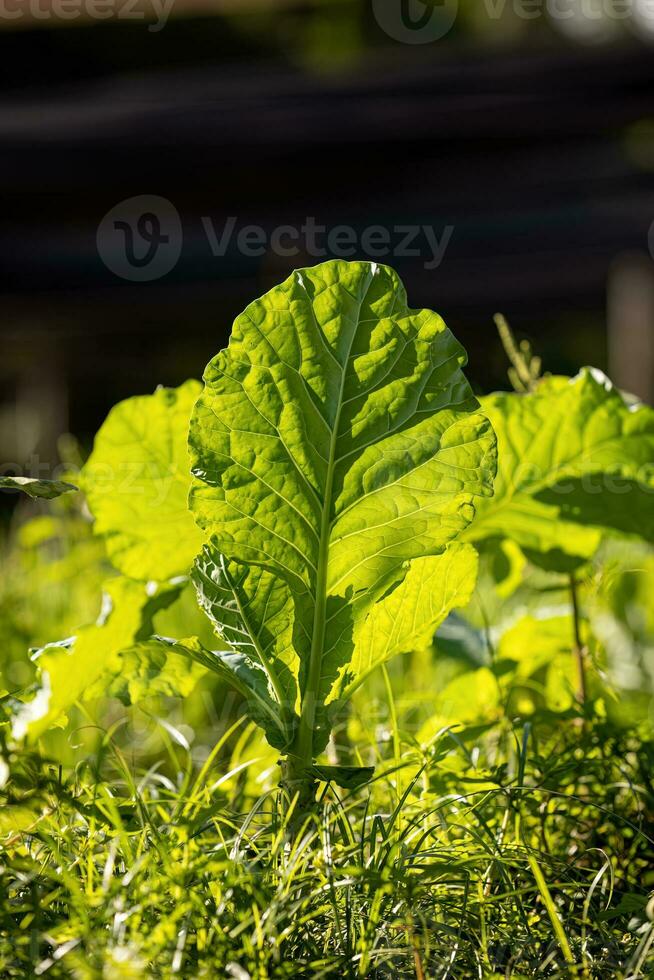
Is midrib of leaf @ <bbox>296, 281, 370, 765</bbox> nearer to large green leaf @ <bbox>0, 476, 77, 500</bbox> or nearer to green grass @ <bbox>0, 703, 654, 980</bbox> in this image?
green grass @ <bbox>0, 703, 654, 980</bbox>

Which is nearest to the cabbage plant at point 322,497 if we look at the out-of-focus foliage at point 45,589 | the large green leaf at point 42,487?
the large green leaf at point 42,487

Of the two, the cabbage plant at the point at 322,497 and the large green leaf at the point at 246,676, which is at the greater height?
the cabbage plant at the point at 322,497

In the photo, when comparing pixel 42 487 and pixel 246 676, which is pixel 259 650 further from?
pixel 42 487

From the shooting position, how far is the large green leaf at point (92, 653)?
0.76 metres

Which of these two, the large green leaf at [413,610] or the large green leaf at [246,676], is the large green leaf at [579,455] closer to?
the large green leaf at [413,610]

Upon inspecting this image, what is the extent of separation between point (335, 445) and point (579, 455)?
423 mm

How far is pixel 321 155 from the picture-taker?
463 centimetres

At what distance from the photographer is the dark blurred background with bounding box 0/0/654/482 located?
4.25 metres

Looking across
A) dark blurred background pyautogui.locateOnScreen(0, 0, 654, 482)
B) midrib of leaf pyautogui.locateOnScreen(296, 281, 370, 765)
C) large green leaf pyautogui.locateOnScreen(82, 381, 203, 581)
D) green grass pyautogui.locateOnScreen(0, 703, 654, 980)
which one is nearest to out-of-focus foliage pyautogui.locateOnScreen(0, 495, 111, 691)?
large green leaf pyautogui.locateOnScreen(82, 381, 203, 581)

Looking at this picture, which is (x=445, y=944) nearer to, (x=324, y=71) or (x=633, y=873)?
(x=633, y=873)

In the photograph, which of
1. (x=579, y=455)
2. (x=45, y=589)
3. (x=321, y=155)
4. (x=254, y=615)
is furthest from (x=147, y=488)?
(x=321, y=155)

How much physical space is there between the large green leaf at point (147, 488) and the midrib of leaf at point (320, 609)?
0.27 meters

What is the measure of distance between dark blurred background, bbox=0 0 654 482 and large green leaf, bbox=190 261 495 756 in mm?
3140

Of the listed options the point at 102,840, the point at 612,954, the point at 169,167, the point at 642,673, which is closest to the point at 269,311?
the point at 102,840
